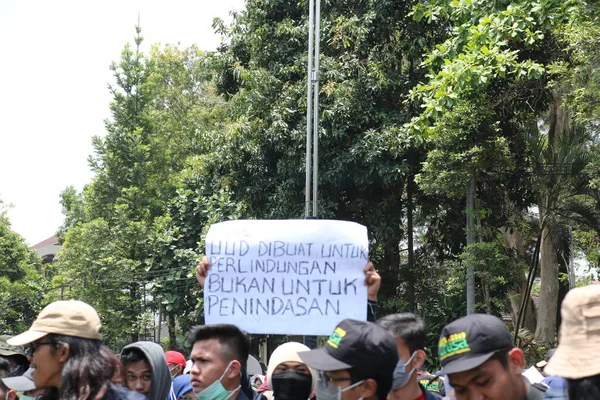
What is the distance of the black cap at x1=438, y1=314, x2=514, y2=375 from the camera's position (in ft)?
10.0

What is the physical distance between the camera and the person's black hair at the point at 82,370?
11.0ft

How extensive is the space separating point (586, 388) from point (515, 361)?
1.76 ft

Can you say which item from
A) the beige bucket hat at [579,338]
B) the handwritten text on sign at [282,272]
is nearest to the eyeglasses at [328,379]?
the beige bucket hat at [579,338]

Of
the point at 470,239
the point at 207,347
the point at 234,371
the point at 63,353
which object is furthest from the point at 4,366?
the point at 470,239

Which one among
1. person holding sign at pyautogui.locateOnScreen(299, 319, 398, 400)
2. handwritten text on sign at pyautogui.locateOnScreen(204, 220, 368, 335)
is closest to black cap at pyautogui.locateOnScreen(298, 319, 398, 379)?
person holding sign at pyautogui.locateOnScreen(299, 319, 398, 400)

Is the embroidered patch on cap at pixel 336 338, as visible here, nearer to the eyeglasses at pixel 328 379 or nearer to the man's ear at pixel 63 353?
the eyeglasses at pixel 328 379

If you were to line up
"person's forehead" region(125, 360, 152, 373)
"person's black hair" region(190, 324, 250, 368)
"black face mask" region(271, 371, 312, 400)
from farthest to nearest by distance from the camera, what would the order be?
"person's forehead" region(125, 360, 152, 373) < "black face mask" region(271, 371, 312, 400) < "person's black hair" region(190, 324, 250, 368)

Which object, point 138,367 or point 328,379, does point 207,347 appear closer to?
point 138,367

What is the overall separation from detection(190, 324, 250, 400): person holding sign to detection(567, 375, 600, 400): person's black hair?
223 cm

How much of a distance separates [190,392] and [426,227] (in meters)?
17.0

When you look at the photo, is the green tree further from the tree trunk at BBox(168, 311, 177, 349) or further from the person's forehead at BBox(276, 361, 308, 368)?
the person's forehead at BBox(276, 361, 308, 368)

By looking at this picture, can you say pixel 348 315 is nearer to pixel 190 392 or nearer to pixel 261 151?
pixel 190 392

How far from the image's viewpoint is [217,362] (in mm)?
4453

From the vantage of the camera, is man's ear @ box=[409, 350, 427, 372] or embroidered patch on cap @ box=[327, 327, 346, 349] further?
man's ear @ box=[409, 350, 427, 372]
